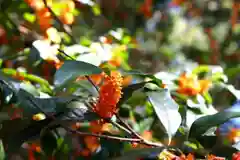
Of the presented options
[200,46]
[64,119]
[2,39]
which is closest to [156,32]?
[200,46]

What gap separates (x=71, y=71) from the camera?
0.78 m

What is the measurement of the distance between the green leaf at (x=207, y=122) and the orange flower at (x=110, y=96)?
0.49ft

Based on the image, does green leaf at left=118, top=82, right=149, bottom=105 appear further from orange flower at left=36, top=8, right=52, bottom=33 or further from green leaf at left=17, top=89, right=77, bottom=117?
orange flower at left=36, top=8, right=52, bottom=33

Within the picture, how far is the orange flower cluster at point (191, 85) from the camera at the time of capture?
1161 millimetres

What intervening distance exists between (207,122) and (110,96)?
7.0 inches

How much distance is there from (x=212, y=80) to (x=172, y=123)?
45 cm

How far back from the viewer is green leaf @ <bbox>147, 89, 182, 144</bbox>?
0.78 m

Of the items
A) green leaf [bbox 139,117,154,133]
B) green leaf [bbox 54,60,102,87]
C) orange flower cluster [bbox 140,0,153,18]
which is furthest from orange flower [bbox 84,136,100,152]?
orange flower cluster [bbox 140,0,153,18]

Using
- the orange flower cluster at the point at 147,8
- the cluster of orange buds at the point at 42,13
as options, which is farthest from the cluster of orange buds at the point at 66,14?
the orange flower cluster at the point at 147,8

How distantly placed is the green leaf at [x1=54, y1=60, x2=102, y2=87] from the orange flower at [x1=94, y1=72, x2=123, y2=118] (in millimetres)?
32

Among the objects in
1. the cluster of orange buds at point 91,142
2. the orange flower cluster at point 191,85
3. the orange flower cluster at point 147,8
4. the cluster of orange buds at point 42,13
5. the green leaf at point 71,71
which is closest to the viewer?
the green leaf at point 71,71

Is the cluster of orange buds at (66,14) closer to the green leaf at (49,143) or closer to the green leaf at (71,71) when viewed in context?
the green leaf at (49,143)

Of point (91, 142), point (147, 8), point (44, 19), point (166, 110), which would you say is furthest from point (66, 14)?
point (147, 8)

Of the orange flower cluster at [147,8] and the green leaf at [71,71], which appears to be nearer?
the green leaf at [71,71]
